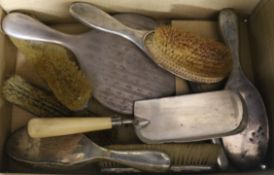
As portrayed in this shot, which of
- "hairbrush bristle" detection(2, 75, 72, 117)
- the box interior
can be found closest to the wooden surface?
the box interior

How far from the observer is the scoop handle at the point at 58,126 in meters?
0.44

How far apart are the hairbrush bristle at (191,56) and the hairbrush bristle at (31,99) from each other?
0.14m

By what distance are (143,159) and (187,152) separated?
6 cm

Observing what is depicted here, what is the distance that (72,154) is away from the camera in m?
0.46

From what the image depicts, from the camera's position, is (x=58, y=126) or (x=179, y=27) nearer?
(x=58, y=126)

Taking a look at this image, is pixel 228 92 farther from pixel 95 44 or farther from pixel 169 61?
pixel 95 44

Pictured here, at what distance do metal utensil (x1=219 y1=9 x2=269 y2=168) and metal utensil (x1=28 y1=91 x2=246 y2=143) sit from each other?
0.07 feet

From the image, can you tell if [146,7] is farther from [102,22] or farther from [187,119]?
[187,119]

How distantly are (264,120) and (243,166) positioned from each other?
63 mm

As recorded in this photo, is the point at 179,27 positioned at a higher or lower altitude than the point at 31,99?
higher

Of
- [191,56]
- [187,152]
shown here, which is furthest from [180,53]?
[187,152]

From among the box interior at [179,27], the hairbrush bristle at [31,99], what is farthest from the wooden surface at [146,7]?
the hairbrush bristle at [31,99]

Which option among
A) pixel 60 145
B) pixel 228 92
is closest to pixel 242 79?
pixel 228 92

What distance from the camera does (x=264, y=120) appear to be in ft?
1.59
